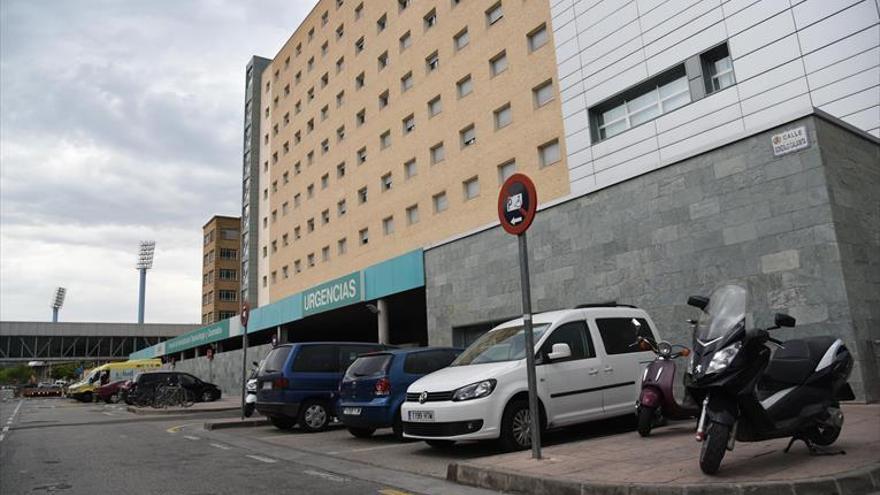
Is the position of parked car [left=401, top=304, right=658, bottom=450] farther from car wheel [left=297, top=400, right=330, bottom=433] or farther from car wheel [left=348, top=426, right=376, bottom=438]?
car wheel [left=297, top=400, right=330, bottom=433]

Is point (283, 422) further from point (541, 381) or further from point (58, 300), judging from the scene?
point (58, 300)

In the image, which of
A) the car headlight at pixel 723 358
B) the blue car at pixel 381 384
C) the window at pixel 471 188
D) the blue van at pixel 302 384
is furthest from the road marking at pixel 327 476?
the window at pixel 471 188

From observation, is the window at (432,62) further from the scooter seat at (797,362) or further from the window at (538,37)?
the scooter seat at (797,362)

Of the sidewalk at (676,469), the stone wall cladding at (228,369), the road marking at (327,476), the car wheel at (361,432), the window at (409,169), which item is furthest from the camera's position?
the stone wall cladding at (228,369)

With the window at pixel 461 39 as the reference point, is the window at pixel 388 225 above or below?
below

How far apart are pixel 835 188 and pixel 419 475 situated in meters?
8.32

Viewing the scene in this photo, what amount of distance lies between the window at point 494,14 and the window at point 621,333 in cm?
1867

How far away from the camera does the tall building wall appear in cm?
2314

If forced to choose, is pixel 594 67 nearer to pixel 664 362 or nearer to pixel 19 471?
pixel 664 362

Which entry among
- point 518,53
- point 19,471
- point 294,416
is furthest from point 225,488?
point 518,53

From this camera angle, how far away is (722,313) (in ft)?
16.7

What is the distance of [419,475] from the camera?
686cm

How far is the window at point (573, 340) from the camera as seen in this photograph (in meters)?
8.16

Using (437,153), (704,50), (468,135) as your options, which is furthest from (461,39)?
(704,50)
